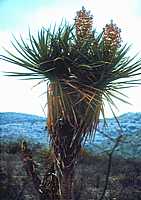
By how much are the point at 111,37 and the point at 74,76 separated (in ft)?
2.86

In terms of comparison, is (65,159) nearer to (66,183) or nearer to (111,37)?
(66,183)

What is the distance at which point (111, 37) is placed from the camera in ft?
26.1

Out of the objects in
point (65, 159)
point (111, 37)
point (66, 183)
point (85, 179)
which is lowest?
point (85, 179)

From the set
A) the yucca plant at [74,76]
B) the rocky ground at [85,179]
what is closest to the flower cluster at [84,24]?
the yucca plant at [74,76]

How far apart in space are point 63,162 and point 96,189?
49.2ft

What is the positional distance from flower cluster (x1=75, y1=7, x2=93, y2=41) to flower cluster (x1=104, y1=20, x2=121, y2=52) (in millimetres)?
238

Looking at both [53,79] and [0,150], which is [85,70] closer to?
[53,79]

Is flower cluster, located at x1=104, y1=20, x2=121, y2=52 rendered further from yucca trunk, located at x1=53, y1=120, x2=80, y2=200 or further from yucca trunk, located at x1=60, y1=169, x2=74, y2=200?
yucca trunk, located at x1=60, y1=169, x2=74, y2=200

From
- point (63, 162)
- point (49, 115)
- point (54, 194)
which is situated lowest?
point (54, 194)

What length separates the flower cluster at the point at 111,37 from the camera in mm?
7922

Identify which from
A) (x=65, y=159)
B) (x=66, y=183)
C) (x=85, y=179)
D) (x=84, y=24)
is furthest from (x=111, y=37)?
(x=85, y=179)

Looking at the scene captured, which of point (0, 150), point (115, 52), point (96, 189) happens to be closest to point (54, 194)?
point (115, 52)

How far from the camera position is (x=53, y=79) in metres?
7.74

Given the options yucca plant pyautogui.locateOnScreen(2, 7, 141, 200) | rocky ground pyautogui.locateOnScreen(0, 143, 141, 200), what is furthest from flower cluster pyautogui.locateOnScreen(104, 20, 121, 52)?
rocky ground pyautogui.locateOnScreen(0, 143, 141, 200)
